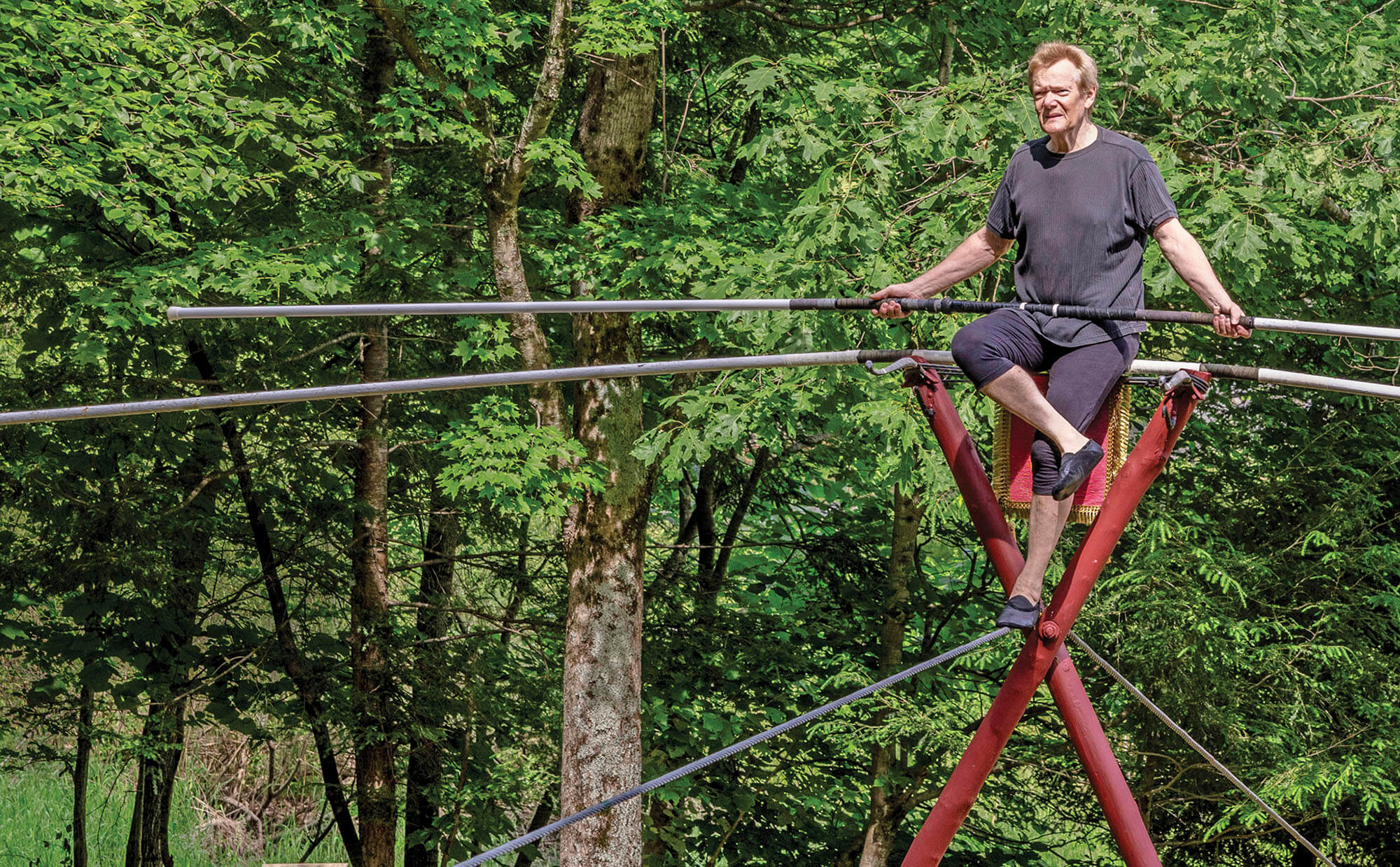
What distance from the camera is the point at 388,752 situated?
29.1ft

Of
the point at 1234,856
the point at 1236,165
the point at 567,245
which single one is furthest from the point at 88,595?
the point at 1234,856

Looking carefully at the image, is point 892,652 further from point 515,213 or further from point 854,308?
point 854,308

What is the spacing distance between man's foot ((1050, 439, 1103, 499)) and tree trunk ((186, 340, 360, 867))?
6610 millimetres

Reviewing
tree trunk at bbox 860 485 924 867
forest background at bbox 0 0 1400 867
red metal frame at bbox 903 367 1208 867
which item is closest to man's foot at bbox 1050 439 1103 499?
red metal frame at bbox 903 367 1208 867

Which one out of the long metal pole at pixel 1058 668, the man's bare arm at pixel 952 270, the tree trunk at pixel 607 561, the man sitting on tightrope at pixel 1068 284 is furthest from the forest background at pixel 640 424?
the long metal pole at pixel 1058 668

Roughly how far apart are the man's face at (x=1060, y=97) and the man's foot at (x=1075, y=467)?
76cm

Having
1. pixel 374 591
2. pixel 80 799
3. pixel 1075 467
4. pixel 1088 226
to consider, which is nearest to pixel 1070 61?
pixel 1088 226

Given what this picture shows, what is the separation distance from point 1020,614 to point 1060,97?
1205 millimetres

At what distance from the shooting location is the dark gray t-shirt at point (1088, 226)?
10.6 ft

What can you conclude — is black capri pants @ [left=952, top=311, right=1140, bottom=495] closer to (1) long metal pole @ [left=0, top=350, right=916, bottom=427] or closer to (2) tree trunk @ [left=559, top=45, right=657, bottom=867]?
(1) long metal pole @ [left=0, top=350, right=916, bottom=427]

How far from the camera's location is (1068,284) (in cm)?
329

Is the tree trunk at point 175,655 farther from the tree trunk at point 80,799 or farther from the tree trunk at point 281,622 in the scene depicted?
the tree trunk at point 80,799

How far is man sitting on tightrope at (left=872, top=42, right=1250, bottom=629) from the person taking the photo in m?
Answer: 3.18

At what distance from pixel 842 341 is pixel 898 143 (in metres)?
1.07
